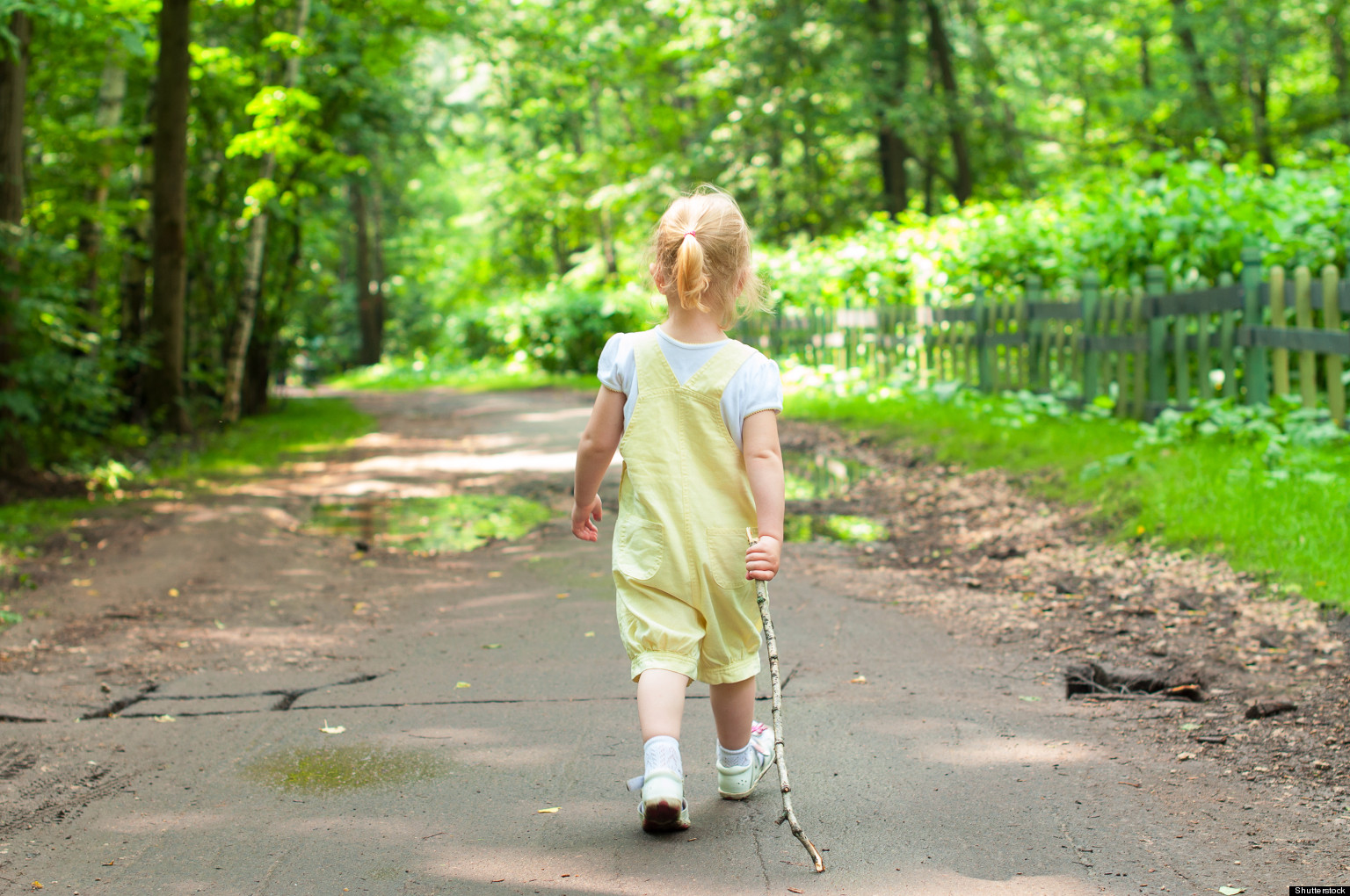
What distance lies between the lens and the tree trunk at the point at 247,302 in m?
14.0

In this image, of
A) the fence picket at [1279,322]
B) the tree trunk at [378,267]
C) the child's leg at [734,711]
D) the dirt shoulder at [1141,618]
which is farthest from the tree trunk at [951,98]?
the tree trunk at [378,267]

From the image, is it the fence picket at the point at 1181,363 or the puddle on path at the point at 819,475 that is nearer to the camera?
the fence picket at the point at 1181,363

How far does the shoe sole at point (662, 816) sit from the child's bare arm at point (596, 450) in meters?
0.76

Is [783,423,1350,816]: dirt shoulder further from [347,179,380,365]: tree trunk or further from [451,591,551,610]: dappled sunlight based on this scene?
[347,179,380,365]: tree trunk

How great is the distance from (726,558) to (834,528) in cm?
436

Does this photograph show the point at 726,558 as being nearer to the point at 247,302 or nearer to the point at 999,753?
the point at 999,753

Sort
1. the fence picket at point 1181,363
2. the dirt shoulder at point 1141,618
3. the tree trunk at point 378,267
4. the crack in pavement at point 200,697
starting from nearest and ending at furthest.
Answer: the dirt shoulder at point 1141,618 < the crack in pavement at point 200,697 < the fence picket at point 1181,363 < the tree trunk at point 378,267

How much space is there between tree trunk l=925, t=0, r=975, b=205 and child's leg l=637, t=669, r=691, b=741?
65.9ft

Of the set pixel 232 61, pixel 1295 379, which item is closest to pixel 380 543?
pixel 1295 379

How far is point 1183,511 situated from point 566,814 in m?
4.13

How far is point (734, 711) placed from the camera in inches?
121

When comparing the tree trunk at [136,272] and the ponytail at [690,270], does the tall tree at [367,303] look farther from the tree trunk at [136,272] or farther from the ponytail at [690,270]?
the ponytail at [690,270]

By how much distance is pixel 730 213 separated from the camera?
118 inches

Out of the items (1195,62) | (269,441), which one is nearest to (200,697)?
(269,441)
